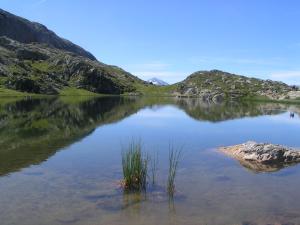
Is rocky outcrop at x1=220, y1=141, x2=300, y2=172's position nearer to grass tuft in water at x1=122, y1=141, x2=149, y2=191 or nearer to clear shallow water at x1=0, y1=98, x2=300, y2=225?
clear shallow water at x1=0, y1=98, x2=300, y2=225

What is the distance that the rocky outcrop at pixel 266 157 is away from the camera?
36781mm

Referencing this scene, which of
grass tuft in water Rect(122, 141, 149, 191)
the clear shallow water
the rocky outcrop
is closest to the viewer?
the clear shallow water

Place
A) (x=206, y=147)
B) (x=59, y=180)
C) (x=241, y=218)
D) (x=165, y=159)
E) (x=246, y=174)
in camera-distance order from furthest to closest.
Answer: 1. (x=206, y=147)
2. (x=165, y=159)
3. (x=246, y=174)
4. (x=59, y=180)
5. (x=241, y=218)

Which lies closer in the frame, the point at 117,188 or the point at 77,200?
the point at 77,200

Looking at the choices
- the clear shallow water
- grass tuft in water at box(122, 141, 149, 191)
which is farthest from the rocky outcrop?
grass tuft in water at box(122, 141, 149, 191)

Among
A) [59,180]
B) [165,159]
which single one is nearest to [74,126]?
[165,159]

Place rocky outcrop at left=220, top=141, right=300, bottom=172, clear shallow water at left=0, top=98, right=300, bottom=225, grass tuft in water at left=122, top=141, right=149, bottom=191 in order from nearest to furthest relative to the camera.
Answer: clear shallow water at left=0, top=98, right=300, bottom=225
grass tuft in water at left=122, top=141, right=149, bottom=191
rocky outcrop at left=220, top=141, right=300, bottom=172

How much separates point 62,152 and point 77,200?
18.7 m

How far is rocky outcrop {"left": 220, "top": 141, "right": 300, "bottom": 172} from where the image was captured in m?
→ 36.8

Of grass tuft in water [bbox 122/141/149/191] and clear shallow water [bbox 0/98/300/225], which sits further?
grass tuft in water [bbox 122/141/149/191]

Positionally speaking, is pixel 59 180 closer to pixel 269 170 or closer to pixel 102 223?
pixel 102 223

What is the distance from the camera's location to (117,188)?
27.0 metres

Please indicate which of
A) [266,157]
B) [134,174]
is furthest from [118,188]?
[266,157]

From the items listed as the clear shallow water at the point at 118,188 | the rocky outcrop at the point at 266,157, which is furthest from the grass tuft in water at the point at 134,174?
→ the rocky outcrop at the point at 266,157
